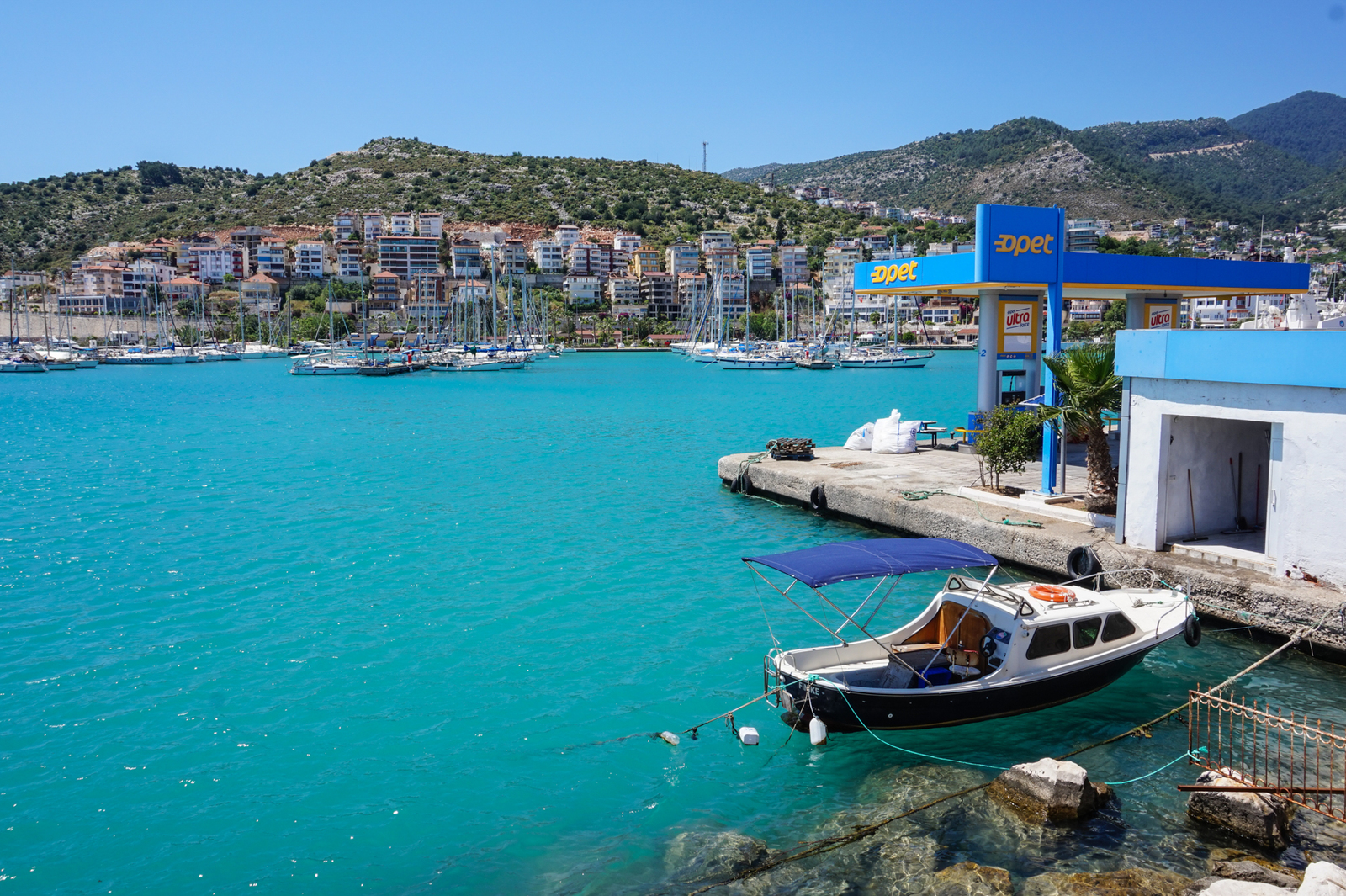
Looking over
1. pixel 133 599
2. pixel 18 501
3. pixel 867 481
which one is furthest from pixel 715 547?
pixel 18 501

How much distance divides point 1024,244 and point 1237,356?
892 cm

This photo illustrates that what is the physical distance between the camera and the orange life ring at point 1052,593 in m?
12.2

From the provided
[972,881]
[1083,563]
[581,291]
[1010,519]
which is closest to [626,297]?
[581,291]

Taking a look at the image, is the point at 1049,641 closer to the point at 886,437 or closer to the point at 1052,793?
the point at 1052,793

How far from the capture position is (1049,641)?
1155cm

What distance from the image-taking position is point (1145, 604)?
13.0 m

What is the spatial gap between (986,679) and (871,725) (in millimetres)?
1469

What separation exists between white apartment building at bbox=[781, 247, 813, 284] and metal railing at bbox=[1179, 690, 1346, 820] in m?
181

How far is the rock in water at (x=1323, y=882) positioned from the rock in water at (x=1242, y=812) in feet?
5.53

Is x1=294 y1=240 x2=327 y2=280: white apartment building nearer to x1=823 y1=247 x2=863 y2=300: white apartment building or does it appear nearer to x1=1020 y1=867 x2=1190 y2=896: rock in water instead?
x1=823 y1=247 x2=863 y2=300: white apartment building

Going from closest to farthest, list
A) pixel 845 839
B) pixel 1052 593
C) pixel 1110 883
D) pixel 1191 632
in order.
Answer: pixel 1110 883 < pixel 845 839 < pixel 1052 593 < pixel 1191 632

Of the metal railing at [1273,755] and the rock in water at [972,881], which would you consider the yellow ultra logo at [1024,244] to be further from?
the rock in water at [972,881]

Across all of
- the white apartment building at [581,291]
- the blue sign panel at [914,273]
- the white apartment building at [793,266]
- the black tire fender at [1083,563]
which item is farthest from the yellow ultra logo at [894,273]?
the white apartment building at [793,266]

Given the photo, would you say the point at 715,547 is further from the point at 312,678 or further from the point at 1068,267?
the point at 1068,267
